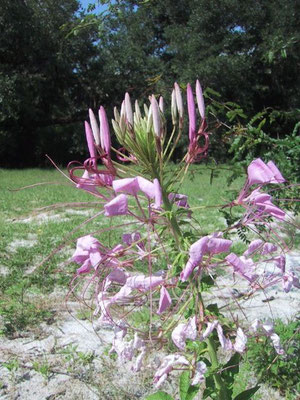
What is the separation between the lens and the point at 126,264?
2.87 feet

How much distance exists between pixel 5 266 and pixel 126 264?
2.69 m

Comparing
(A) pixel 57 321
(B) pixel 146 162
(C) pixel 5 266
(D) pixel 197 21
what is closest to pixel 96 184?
(B) pixel 146 162

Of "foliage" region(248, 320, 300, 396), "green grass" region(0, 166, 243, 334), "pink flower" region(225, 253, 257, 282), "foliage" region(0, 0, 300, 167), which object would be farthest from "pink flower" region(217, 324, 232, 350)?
"foliage" region(0, 0, 300, 167)

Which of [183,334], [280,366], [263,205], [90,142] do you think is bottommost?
[280,366]

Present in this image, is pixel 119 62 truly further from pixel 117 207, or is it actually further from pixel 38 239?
pixel 117 207

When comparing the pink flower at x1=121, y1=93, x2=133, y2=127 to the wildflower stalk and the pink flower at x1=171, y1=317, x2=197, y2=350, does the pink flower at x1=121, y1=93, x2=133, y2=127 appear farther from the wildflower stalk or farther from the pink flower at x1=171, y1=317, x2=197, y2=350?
the wildflower stalk

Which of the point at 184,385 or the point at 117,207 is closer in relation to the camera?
the point at 117,207

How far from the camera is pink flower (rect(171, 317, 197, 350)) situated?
79 centimetres

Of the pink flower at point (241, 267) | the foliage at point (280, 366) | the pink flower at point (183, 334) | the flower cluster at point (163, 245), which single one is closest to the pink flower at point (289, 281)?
the flower cluster at point (163, 245)

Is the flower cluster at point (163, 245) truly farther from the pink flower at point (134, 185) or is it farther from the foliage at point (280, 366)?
the foliage at point (280, 366)

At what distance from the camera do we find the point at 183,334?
0.80 meters

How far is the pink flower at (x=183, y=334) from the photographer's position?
31.3 inches

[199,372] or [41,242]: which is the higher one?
[199,372]

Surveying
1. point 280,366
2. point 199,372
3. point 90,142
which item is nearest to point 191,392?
point 199,372
